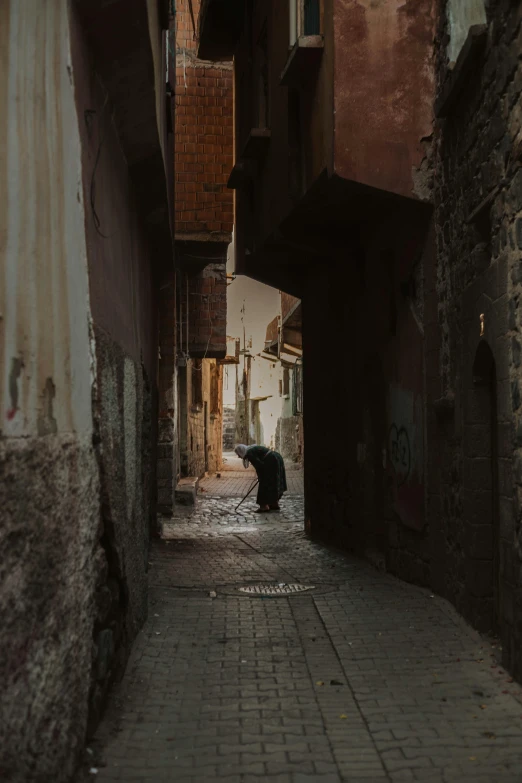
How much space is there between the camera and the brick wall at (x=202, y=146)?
14836mm

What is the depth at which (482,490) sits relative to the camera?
21.2 feet

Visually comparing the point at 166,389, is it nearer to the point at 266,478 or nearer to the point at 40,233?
the point at 266,478

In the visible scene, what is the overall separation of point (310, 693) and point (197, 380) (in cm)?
1907

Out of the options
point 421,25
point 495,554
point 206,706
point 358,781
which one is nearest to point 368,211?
point 421,25

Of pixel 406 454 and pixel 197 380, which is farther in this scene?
pixel 197 380

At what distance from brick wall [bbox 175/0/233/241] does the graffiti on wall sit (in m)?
6.71

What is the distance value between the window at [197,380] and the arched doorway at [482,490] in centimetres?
1738

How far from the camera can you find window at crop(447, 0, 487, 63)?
6.93 m

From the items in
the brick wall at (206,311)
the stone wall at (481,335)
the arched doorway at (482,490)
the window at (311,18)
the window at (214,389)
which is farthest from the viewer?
the window at (214,389)

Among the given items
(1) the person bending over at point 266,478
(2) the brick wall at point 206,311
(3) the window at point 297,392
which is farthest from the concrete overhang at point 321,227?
(3) the window at point 297,392

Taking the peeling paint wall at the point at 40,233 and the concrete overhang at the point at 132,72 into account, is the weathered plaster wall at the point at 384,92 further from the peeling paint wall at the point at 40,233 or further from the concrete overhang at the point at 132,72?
the peeling paint wall at the point at 40,233

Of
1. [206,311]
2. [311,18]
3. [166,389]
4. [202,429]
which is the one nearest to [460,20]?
[311,18]

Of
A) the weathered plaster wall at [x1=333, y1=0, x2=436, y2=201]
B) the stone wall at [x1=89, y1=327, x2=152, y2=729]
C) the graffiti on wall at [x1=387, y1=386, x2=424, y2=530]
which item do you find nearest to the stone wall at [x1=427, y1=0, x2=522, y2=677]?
the weathered plaster wall at [x1=333, y1=0, x2=436, y2=201]

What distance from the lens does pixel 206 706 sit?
481 cm
